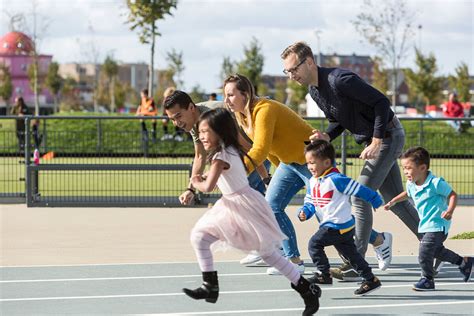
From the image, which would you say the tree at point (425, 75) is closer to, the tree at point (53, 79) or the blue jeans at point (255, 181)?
the tree at point (53, 79)

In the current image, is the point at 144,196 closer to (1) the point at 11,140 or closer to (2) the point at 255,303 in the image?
(1) the point at 11,140

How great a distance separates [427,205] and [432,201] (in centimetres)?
6

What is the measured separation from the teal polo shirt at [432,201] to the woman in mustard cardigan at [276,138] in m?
0.99

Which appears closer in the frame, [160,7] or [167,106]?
[167,106]

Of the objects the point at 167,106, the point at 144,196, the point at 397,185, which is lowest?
the point at 144,196

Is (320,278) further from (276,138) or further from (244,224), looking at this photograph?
(244,224)

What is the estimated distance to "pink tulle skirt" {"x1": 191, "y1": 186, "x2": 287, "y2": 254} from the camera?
6984 mm

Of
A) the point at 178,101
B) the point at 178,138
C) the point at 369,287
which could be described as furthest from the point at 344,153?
the point at 369,287

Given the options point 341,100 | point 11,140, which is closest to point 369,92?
point 341,100

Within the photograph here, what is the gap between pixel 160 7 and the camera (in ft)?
124

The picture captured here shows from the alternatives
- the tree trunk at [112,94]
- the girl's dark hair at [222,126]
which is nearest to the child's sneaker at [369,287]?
the girl's dark hair at [222,126]

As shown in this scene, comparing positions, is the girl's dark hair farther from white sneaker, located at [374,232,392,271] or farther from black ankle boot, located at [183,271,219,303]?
white sneaker, located at [374,232,392,271]

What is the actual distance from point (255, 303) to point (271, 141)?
1.26 meters

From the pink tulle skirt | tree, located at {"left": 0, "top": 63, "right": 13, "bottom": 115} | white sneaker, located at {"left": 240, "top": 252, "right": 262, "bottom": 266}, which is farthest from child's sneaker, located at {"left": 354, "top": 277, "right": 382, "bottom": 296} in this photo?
tree, located at {"left": 0, "top": 63, "right": 13, "bottom": 115}
